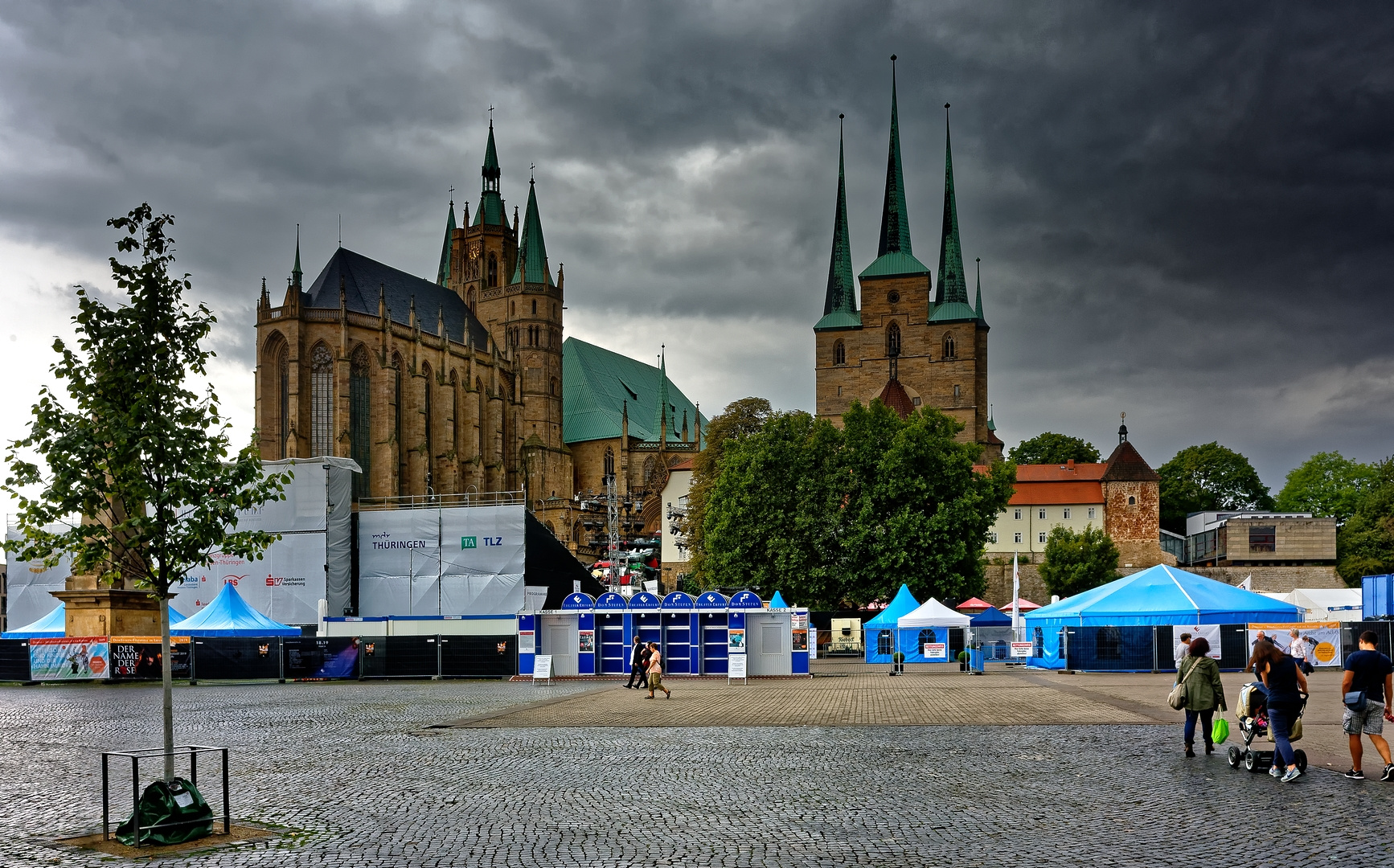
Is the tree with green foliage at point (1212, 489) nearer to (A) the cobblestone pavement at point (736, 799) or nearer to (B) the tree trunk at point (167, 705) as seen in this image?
(A) the cobblestone pavement at point (736, 799)

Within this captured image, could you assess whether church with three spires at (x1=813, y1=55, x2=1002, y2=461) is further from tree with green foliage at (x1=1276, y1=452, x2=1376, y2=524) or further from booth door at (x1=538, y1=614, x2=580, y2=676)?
booth door at (x1=538, y1=614, x2=580, y2=676)

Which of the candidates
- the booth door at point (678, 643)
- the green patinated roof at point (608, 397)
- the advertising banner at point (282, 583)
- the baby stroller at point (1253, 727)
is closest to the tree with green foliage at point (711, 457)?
the advertising banner at point (282, 583)

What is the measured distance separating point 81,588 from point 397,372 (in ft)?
171

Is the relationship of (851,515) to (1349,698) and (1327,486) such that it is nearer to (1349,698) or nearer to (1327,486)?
(1349,698)

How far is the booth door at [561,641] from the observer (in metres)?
31.9

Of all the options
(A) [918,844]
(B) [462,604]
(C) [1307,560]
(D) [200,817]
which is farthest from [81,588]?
(C) [1307,560]

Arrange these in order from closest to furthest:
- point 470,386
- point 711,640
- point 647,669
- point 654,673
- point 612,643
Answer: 1. point 654,673
2. point 647,669
3. point 612,643
4. point 711,640
5. point 470,386

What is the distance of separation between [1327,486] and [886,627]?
2850 inches

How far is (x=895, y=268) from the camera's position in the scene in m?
101

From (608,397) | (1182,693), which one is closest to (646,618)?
(1182,693)

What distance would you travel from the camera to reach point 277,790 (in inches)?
455

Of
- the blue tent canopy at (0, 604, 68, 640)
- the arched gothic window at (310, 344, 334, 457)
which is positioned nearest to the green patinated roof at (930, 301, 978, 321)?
the arched gothic window at (310, 344, 334, 457)

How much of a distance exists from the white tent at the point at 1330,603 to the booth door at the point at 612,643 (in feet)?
91.4

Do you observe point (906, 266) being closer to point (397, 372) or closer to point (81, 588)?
point (397, 372)
